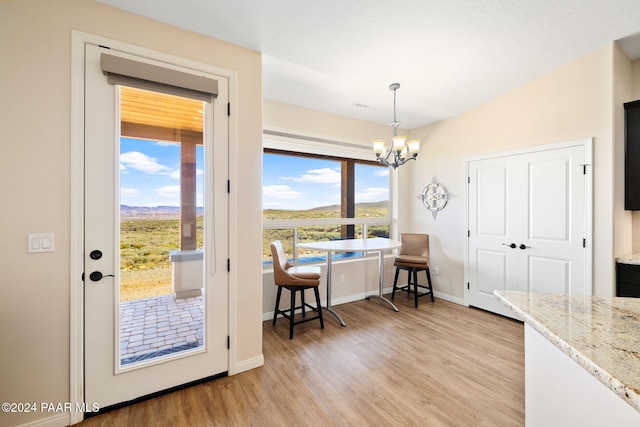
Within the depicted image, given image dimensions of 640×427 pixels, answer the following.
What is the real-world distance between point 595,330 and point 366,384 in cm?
169

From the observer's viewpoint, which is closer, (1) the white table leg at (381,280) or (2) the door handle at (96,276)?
(2) the door handle at (96,276)

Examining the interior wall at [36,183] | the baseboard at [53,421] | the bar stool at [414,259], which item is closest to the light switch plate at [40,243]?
the interior wall at [36,183]

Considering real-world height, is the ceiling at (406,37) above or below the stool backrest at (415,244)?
above

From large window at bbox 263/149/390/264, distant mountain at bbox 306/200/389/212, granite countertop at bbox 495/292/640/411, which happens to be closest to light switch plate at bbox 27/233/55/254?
large window at bbox 263/149/390/264

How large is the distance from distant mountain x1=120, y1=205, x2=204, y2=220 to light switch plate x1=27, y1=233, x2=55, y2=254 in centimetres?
40

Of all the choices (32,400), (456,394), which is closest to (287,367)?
(456,394)

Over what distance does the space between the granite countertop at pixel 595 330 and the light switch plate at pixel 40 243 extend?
8.73ft

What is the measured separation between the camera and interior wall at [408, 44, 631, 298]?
2652 millimetres

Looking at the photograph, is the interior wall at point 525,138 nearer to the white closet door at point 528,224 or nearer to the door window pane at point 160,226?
the white closet door at point 528,224

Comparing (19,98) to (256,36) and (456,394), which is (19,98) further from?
(456,394)

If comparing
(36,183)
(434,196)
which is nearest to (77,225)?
(36,183)

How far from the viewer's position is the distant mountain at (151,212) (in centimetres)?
197

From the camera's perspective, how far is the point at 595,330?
930 mm

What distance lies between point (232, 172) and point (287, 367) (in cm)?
181
